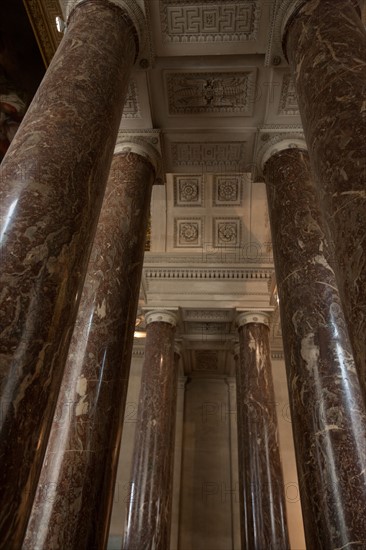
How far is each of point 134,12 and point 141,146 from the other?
5.80 feet

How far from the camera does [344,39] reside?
2.90 metres

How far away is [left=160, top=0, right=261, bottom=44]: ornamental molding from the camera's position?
14.4 ft

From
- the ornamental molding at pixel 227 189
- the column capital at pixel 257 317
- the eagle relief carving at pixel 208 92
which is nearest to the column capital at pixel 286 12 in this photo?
the eagle relief carving at pixel 208 92

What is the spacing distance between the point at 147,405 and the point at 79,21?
649 cm

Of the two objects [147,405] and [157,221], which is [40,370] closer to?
[147,405]

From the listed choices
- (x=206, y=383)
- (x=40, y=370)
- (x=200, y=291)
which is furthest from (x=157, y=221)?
(x=40, y=370)

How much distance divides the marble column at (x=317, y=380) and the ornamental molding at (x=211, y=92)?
154cm

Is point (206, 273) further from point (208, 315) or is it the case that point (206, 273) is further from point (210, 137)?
point (210, 137)

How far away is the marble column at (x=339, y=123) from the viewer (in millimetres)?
2127

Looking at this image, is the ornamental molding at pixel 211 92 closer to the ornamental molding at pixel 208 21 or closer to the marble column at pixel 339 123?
the ornamental molding at pixel 208 21

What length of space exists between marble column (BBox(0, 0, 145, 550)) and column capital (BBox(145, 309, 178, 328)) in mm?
6418

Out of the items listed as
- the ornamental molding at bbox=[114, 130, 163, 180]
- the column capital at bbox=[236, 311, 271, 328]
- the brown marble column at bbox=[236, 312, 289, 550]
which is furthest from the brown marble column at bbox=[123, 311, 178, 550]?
→ the ornamental molding at bbox=[114, 130, 163, 180]

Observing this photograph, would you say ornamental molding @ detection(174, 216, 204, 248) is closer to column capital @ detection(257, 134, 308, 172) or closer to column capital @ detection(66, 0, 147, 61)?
column capital @ detection(257, 134, 308, 172)

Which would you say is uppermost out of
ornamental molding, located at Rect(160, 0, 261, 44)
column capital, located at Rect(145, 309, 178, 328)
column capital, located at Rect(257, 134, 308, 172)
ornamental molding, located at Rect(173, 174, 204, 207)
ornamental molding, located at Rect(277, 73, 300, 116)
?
ornamental molding, located at Rect(173, 174, 204, 207)
